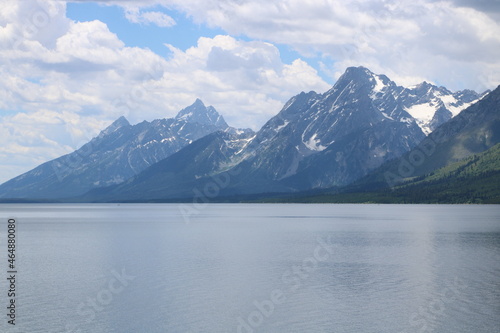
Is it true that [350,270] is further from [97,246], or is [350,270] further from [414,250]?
[97,246]

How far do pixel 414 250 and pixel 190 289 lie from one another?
6492cm

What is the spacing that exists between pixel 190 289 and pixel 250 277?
13.7m

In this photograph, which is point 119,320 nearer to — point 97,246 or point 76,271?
point 76,271

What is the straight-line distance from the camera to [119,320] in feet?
198

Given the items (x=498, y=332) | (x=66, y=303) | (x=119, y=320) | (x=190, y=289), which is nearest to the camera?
(x=498, y=332)

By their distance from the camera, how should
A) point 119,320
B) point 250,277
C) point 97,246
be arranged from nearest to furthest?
point 119,320
point 250,277
point 97,246

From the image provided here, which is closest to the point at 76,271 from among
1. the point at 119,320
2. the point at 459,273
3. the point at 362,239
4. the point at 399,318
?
the point at 119,320

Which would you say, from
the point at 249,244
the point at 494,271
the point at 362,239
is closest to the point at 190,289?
the point at 494,271

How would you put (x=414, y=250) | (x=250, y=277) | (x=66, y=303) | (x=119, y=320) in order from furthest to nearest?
(x=414, y=250), (x=250, y=277), (x=66, y=303), (x=119, y=320)

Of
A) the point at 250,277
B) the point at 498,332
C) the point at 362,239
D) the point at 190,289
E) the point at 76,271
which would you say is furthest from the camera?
the point at 362,239

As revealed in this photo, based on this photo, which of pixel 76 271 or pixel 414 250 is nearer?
pixel 76 271

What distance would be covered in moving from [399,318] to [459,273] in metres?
33.2

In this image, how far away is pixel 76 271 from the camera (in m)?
93.6

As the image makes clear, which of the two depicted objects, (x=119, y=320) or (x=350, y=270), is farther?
(x=350, y=270)
